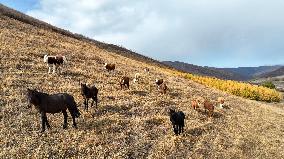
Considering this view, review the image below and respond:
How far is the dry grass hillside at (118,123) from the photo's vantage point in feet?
87.3

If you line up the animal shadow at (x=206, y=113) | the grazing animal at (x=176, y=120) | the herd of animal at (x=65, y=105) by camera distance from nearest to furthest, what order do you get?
the herd of animal at (x=65, y=105) → the grazing animal at (x=176, y=120) → the animal shadow at (x=206, y=113)

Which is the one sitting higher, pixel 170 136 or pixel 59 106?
pixel 59 106

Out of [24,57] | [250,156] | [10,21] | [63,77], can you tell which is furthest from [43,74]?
[10,21]

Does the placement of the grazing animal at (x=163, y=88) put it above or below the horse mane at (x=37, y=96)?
below

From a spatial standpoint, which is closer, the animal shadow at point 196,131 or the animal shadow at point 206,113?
the animal shadow at point 196,131

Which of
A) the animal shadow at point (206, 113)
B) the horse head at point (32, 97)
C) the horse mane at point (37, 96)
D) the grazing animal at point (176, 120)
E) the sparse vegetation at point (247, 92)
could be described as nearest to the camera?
the horse head at point (32, 97)

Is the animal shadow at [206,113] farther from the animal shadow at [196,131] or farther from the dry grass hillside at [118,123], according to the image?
the animal shadow at [196,131]

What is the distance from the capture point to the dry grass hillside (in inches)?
1047

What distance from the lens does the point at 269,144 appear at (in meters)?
35.6

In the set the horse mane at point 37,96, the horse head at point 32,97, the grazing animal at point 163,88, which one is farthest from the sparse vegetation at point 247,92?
the horse head at point 32,97

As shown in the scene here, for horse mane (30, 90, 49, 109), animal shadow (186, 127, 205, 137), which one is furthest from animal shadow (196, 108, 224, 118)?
horse mane (30, 90, 49, 109)

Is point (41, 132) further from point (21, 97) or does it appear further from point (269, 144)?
point (269, 144)

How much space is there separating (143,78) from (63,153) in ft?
84.9

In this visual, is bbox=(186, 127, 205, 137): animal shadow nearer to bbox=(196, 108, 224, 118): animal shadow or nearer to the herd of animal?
the herd of animal
